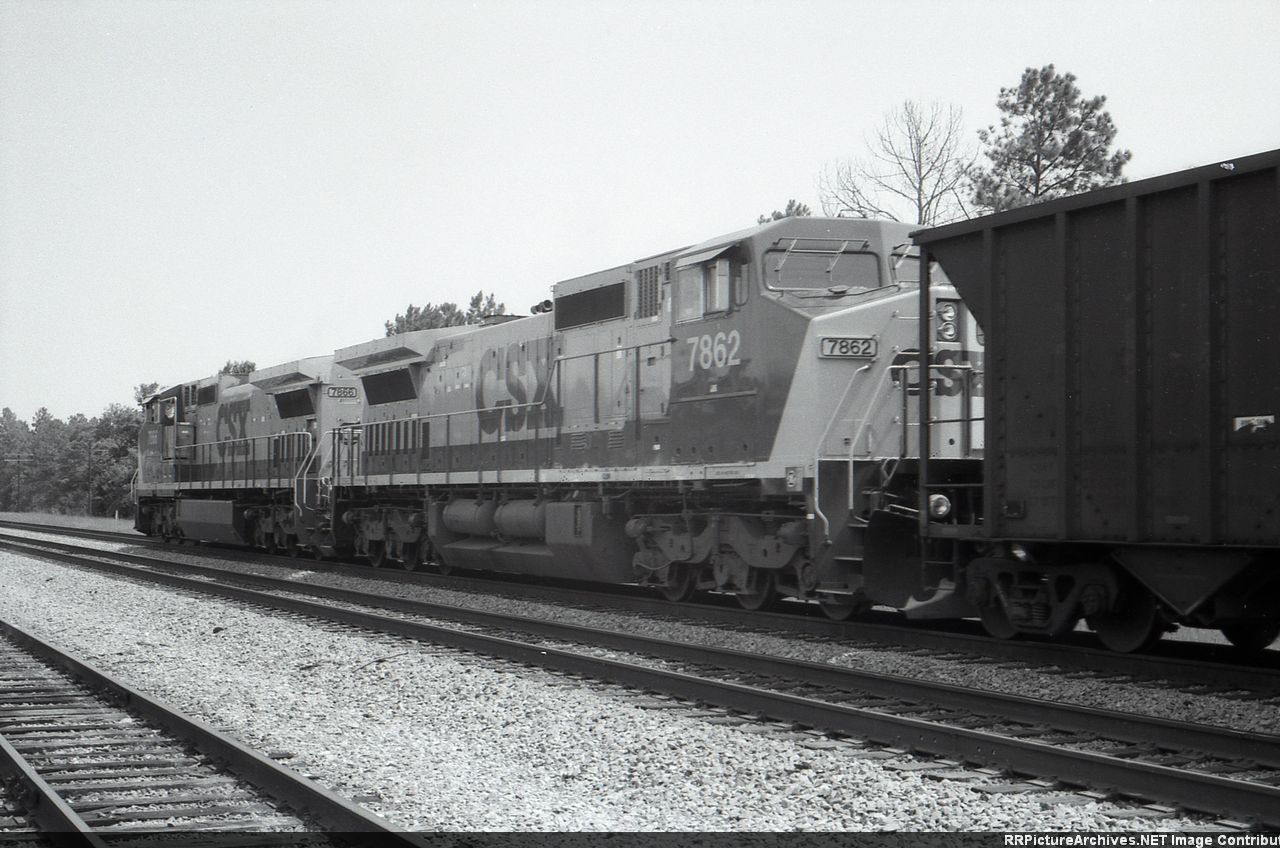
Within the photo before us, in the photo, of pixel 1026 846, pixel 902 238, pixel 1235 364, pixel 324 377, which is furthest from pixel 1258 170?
pixel 324 377

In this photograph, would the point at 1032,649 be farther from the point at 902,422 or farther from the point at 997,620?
the point at 902,422

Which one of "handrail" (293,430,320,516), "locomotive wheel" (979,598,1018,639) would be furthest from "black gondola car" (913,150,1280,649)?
"handrail" (293,430,320,516)

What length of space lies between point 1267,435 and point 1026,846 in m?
3.56

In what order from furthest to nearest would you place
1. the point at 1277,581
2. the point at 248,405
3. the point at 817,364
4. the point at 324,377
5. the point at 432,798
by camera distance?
the point at 248,405, the point at 324,377, the point at 817,364, the point at 1277,581, the point at 432,798

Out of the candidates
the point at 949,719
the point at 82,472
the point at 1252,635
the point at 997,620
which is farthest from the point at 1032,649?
the point at 82,472

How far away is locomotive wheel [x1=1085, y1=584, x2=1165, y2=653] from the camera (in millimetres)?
8820

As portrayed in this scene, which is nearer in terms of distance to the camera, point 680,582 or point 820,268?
point 820,268

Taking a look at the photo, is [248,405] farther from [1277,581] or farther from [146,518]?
[1277,581]

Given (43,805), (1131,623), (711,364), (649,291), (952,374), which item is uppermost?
(649,291)

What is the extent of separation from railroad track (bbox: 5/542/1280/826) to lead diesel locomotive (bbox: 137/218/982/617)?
1934mm

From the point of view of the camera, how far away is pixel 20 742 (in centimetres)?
717

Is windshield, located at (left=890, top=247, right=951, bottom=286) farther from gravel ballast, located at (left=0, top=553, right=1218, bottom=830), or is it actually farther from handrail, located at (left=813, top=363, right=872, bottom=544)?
gravel ballast, located at (left=0, top=553, right=1218, bottom=830)

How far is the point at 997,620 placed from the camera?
10.0 m

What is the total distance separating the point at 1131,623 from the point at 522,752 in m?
4.80
